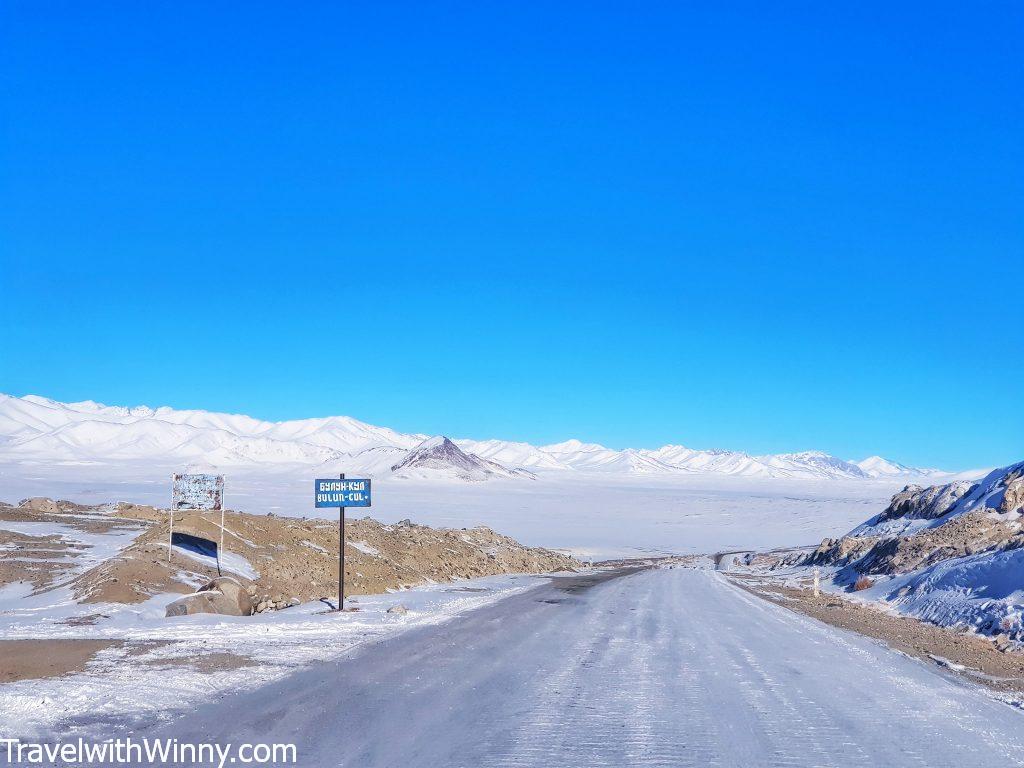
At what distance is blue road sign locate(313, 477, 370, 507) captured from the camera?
60.5ft

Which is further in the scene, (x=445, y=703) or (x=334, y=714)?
(x=445, y=703)

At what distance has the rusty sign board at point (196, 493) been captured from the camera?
20.5m

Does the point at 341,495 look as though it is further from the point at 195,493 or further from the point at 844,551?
the point at 844,551

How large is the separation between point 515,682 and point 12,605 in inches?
490

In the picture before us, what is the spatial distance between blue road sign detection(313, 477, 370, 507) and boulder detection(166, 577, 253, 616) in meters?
2.75

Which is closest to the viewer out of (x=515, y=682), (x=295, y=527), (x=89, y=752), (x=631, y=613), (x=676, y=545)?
(x=89, y=752)

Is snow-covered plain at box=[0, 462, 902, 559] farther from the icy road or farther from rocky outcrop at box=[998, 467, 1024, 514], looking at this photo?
the icy road

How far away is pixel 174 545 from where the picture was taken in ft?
69.8

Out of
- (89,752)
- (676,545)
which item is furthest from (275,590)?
(676,545)

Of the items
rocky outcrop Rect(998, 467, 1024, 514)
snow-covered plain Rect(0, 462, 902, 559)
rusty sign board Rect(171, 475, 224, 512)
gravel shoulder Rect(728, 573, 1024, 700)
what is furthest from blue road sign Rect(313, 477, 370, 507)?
snow-covered plain Rect(0, 462, 902, 559)

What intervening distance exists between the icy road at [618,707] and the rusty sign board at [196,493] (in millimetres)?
9983

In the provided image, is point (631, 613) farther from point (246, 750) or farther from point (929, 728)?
point (246, 750)

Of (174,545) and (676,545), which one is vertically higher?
(174,545)

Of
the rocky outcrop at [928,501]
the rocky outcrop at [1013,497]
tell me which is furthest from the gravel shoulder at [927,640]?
the rocky outcrop at [928,501]
